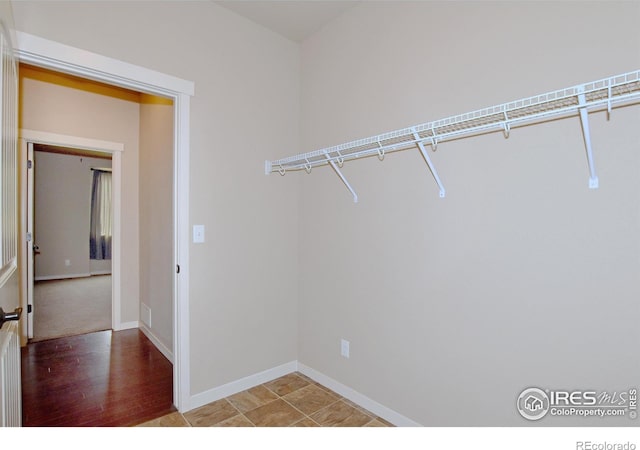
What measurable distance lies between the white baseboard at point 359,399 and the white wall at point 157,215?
142 cm

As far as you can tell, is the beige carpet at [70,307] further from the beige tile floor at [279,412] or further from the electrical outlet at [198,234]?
the electrical outlet at [198,234]

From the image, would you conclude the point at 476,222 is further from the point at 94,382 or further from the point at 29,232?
the point at 29,232

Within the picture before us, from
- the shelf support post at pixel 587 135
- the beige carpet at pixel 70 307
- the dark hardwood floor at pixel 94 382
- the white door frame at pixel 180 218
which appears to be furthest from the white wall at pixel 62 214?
the shelf support post at pixel 587 135

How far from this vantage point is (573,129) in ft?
4.41

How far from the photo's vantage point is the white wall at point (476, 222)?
1.28 metres

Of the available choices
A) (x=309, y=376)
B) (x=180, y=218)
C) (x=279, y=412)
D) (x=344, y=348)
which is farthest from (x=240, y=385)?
(x=180, y=218)

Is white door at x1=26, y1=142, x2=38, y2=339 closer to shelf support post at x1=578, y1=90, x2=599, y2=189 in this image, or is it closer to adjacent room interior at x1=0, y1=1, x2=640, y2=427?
adjacent room interior at x1=0, y1=1, x2=640, y2=427

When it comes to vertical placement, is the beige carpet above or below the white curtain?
below

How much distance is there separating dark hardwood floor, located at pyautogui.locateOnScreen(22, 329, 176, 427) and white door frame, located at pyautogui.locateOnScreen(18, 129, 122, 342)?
0.40 m

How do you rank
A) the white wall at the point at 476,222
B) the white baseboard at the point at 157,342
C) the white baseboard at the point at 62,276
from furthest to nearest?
the white baseboard at the point at 62,276, the white baseboard at the point at 157,342, the white wall at the point at 476,222


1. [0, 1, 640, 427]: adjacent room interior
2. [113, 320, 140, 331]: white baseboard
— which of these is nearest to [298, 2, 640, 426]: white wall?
[0, 1, 640, 427]: adjacent room interior

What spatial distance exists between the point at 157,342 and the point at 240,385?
4.72 feet

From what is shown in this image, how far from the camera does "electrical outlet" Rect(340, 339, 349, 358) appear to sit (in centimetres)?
234

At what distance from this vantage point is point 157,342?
338 cm
